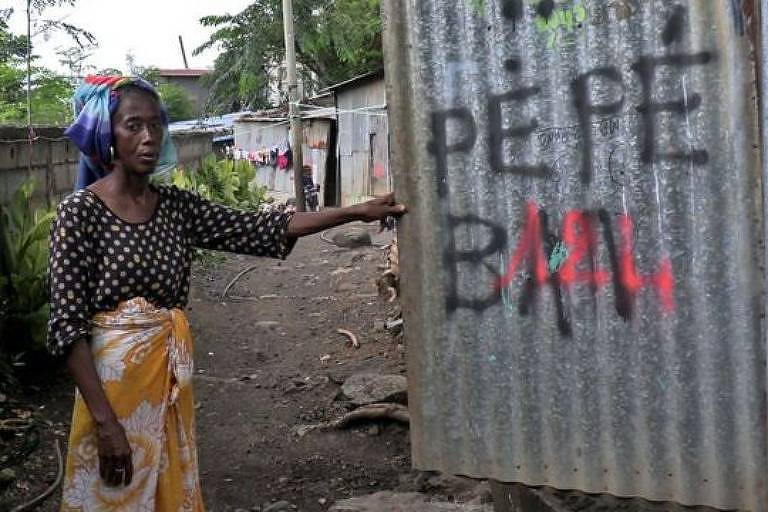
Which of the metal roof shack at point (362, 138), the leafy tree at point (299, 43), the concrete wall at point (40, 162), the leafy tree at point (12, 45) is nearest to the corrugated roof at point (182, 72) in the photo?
the leafy tree at point (299, 43)

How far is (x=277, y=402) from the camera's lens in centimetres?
575

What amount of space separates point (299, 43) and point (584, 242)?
81.3 feet

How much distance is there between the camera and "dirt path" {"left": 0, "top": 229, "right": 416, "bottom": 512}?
167 inches

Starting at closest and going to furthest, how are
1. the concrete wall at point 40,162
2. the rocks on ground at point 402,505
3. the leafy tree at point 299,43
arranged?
the rocks on ground at point 402,505
the concrete wall at point 40,162
the leafy tree at point 299,43

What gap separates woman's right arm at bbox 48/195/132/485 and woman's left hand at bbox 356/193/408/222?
0.75 meters

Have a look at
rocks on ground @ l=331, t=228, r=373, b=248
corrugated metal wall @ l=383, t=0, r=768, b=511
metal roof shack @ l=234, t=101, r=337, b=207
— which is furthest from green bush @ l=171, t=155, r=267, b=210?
corrugated metal wall @ l=383, t=0, r=768, b=511

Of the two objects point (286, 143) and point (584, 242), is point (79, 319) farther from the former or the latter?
point (286, 143)

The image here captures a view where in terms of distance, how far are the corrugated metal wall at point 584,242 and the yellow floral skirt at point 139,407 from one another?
0.69 metres

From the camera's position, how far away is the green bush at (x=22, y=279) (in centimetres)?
541

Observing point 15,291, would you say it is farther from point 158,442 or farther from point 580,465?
point 580,465

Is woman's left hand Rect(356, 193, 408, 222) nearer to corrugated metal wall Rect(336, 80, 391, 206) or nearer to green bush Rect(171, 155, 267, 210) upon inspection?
green bush Rect(171, 155, 267, 210)

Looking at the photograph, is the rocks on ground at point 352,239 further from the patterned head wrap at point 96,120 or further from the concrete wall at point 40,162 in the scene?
the patterned head wrap at point 96,120

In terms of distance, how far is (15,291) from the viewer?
18.2ft

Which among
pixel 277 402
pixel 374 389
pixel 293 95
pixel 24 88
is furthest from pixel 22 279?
pixel 293 95
